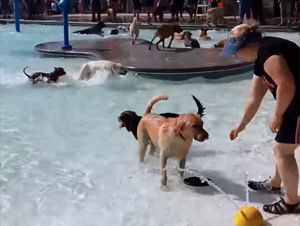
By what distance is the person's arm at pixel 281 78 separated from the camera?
298cm

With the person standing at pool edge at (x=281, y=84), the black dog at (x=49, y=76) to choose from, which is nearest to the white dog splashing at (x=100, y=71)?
the black dog at (x=49, y=76)

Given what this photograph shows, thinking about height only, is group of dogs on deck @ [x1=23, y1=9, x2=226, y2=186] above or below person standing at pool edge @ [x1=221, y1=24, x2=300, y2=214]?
below

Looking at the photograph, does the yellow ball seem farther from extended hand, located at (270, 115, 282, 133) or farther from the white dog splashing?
the white dog splashing

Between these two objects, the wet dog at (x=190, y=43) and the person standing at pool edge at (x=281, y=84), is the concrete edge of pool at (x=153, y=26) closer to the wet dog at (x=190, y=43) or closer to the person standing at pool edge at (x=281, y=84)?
the wet dog at (x=190, y=43)

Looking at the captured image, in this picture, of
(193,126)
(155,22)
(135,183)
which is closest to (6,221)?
(135,183)

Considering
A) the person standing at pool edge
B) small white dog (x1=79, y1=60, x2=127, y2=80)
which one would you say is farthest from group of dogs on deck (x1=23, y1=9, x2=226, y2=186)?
small white dog (x1=79, y1=60, x2=127, y2=80)

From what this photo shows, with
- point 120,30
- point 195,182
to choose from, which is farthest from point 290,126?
point 120,30

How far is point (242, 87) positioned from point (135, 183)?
445 cm

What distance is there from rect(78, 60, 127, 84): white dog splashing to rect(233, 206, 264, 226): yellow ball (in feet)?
17.6

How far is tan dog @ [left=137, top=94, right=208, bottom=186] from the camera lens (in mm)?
3578

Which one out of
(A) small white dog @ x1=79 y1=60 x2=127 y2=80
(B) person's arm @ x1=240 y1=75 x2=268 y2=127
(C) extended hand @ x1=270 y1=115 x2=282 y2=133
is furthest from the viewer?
(A) small white dog @ x1=79 y1=60 x2=127 y2=80

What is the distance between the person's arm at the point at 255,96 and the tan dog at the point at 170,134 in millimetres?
313

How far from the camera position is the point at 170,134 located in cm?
376

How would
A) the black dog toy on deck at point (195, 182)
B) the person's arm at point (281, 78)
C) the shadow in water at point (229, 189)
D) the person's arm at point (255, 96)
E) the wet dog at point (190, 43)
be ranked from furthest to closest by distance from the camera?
the wet dog at point (190, 43)
the black dog toy on deck at point (195, 182)
the shadow in water at point (229, 189)
the person's arm at point (255, 96)
the person's arm at point (281, 78)
